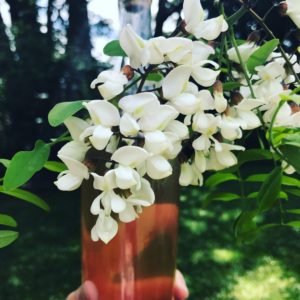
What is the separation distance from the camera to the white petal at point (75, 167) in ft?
1.11

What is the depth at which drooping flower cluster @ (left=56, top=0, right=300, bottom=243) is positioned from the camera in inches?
13.0

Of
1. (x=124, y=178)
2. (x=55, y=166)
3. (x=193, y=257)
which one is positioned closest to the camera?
(x=124, y=178)

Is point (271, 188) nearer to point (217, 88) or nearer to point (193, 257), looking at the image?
point (217, 88)

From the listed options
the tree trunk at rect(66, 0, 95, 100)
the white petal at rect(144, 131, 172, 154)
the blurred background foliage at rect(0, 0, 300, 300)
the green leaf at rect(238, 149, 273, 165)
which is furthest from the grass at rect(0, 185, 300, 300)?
the white petal at rect(144, 131, 172, 154)

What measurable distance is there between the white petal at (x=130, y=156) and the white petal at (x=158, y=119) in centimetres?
2

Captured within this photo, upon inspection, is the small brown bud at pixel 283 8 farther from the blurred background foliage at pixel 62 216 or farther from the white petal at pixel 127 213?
the blurred background foliage at pixel 62 216

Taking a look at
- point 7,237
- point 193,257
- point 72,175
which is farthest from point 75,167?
point 193,257

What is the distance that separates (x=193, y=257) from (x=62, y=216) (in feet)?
1.57

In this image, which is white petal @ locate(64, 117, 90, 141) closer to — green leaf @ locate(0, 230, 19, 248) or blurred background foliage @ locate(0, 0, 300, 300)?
green leaf @ locate(0, 230, 19, 248)

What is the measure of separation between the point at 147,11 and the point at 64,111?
15cm

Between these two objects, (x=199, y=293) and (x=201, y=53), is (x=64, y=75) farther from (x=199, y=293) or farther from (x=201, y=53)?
(x=201, y=53)

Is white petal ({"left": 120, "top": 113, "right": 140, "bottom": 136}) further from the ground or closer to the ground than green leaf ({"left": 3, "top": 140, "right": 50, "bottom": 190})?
further from the ground

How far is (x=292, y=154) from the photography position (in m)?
0.36

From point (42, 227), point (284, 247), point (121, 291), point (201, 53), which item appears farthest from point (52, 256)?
point (201, 53)
